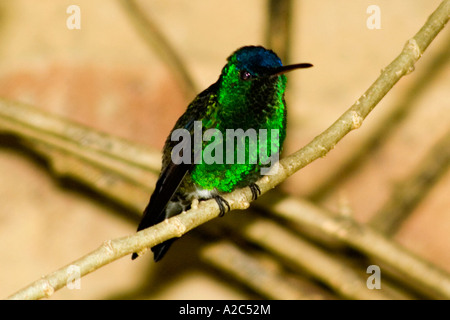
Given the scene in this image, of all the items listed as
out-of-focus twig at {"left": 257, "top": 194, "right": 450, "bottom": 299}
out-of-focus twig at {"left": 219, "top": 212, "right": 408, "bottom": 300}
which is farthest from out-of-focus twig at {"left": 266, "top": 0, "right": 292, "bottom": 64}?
out-of-focus twig at {"left": 219, "top": 212, "right": 408, "bottom": 300}

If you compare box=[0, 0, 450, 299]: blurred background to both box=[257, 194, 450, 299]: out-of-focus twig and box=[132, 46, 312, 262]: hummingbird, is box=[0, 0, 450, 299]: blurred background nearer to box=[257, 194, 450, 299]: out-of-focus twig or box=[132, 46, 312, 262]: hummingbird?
box=[257, 194, 450, 299]: out-of-focus twig

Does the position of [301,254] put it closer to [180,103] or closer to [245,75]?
[245,75]

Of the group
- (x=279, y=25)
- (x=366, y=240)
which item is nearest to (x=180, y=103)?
(x=279, y=25)

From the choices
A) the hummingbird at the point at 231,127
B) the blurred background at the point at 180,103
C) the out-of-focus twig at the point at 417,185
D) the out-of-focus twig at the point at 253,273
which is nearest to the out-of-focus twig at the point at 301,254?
the out-of-focus twig at the point at 253,273

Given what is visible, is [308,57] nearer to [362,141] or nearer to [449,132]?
[362,141]

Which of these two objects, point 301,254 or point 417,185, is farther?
point 417,185
